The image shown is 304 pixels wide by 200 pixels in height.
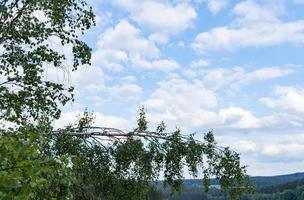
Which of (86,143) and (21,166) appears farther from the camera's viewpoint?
(86,143)

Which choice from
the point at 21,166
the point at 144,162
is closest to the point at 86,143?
the point at 144,162

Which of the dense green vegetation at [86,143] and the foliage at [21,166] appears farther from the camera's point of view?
the dense green vegetation at [86,143]

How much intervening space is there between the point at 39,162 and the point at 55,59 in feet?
41.5

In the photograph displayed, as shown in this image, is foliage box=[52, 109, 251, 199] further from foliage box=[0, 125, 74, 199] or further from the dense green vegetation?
foliage box=[0, 125, 74, 199]

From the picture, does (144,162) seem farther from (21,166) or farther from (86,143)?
(21,166)

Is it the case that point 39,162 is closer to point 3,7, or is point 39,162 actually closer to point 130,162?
point 3,7

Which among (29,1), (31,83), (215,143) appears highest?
(29,1)

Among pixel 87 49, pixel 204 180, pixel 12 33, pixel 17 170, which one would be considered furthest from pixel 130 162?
pixel 17 170

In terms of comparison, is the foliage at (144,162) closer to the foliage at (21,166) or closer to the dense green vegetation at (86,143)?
the dense green vegetation at (86,143)

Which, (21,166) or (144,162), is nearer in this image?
(21,166)

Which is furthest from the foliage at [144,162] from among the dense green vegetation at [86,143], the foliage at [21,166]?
the foliage at [21,166]

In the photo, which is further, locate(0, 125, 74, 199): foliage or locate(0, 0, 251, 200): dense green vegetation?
locate(0, 0, 251, 200): dense green vegetation

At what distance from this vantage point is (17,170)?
7.44 m

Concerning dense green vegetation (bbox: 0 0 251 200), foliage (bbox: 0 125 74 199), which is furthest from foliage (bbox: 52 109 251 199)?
foliage (bbox: 0 125 74 199)
